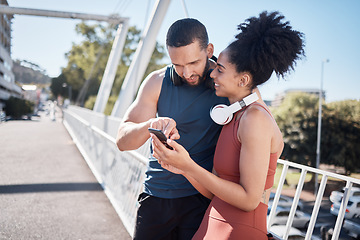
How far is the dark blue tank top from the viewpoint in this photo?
2.07 metres

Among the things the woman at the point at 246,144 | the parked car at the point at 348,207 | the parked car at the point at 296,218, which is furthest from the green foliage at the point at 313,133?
the woman at the point at 246,144

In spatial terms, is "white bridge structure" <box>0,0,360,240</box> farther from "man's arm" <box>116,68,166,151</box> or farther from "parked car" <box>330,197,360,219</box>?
"man's arm" <box>116,68,166,151</box>

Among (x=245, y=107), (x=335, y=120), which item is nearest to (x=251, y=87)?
(x=245, y=107)

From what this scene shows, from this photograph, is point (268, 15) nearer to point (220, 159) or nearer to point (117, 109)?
point (220, 159)

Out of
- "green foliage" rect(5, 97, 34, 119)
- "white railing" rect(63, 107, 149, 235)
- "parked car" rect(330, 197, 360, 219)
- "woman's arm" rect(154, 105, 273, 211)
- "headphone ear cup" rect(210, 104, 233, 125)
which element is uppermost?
"headphone ear cup" rect(210, 104, 233, 125)

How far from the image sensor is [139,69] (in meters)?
11.6

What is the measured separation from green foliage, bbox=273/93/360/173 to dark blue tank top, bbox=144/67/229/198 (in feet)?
103

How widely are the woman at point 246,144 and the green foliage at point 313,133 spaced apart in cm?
3168

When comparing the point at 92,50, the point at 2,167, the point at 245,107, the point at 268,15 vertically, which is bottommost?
the point at 2,167

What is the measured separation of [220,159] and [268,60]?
20.0 inches

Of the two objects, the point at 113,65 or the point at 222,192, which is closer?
the point at 222,192

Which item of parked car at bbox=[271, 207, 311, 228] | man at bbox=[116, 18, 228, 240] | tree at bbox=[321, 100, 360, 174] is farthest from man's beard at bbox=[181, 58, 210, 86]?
tree at bbox=[321, 100, 360, 174]

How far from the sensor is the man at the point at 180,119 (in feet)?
6.73

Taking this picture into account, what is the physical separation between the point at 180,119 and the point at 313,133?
1444 inches
